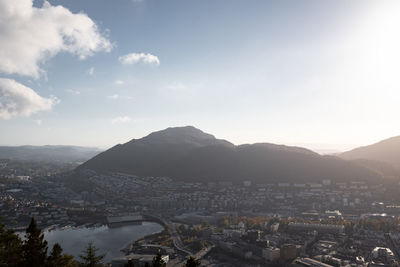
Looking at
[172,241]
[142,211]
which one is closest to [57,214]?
[142,211]

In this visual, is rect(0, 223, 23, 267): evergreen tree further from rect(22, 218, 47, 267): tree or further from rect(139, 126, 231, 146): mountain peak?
rect(139, 126, 231, 146): mountain peak

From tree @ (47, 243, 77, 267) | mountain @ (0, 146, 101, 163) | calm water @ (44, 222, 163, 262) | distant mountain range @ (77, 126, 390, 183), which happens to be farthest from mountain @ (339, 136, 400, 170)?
mountain @ (0, 146, 101, 163)

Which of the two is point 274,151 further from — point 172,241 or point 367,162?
point 172,241

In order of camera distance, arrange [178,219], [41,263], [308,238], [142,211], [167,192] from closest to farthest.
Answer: [41,263] < [308,238] < [178,219] < [142,211] < [167,192]

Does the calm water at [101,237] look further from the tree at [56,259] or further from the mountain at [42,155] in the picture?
the mountain at [42,155]

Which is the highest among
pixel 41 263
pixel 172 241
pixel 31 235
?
pixel 31 235

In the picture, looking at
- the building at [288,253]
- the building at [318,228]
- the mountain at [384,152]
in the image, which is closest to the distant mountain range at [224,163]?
the mountain at [384,152]

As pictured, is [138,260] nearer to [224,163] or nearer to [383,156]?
[224,163]
